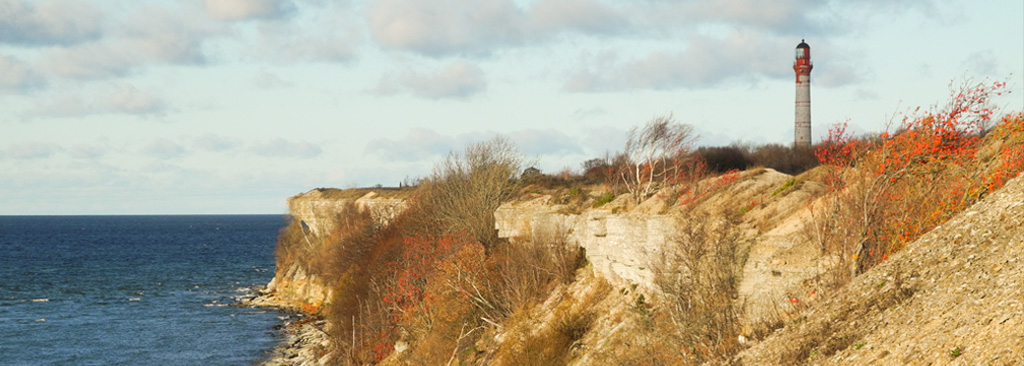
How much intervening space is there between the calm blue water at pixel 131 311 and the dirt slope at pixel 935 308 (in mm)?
39141

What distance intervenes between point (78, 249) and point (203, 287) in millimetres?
70833

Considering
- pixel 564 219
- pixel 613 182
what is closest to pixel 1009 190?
pixel 564 219

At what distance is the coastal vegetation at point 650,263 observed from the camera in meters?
25.4

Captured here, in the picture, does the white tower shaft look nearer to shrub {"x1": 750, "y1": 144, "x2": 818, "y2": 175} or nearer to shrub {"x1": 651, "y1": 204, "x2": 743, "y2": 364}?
shrub {"x1": 750, "y1": 144, "x2": 818, "y2": 175}

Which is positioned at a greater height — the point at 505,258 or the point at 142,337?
the point at 505,258

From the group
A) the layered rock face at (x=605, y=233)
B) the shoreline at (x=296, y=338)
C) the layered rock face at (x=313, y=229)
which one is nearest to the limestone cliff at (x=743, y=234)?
the layered rock face at (x=605, y=233)

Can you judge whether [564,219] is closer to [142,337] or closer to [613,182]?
[613,182]

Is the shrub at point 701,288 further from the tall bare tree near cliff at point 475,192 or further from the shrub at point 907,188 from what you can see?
the tall bare tree near cliff at point 475,192

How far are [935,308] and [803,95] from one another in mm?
50332

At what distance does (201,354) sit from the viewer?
5353 centimetres

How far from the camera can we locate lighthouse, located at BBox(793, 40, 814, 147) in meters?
65.9

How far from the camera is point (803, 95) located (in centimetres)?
6675

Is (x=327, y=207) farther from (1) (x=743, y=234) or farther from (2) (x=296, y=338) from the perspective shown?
(1) (x=743, y=234)

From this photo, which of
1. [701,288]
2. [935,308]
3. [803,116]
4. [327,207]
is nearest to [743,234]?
[701,288]
